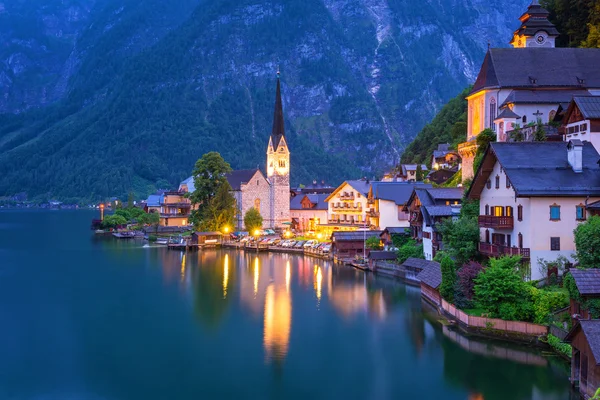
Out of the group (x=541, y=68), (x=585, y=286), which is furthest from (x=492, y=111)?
(x=585, y=286)

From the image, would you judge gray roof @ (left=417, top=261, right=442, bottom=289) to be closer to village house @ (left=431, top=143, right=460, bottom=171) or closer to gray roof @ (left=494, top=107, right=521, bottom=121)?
gray roof @ (left=494, top=107, right=521, bottom=121)

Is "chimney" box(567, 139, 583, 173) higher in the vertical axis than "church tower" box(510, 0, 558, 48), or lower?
lower

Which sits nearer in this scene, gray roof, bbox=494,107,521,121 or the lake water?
the lake water

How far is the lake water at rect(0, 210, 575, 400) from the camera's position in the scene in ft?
96.1

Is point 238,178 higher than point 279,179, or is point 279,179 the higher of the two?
point 238,178

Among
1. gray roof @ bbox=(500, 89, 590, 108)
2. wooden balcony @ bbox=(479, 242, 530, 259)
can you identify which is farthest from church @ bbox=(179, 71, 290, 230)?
wooden balcony @ bbox=(479, 242, 530, 259)

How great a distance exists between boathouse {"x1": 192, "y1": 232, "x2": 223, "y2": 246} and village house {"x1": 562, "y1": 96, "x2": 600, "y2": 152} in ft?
187

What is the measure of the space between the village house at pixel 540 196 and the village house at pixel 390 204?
30185mm

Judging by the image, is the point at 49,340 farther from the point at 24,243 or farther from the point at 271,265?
the point at 24,243

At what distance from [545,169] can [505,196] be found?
2669mm

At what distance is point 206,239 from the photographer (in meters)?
90.5

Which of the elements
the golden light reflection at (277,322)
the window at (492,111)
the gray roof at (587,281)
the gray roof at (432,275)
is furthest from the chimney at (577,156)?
the window at (492,111)

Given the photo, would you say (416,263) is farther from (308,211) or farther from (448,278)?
(308,211)

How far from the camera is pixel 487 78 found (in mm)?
58938
